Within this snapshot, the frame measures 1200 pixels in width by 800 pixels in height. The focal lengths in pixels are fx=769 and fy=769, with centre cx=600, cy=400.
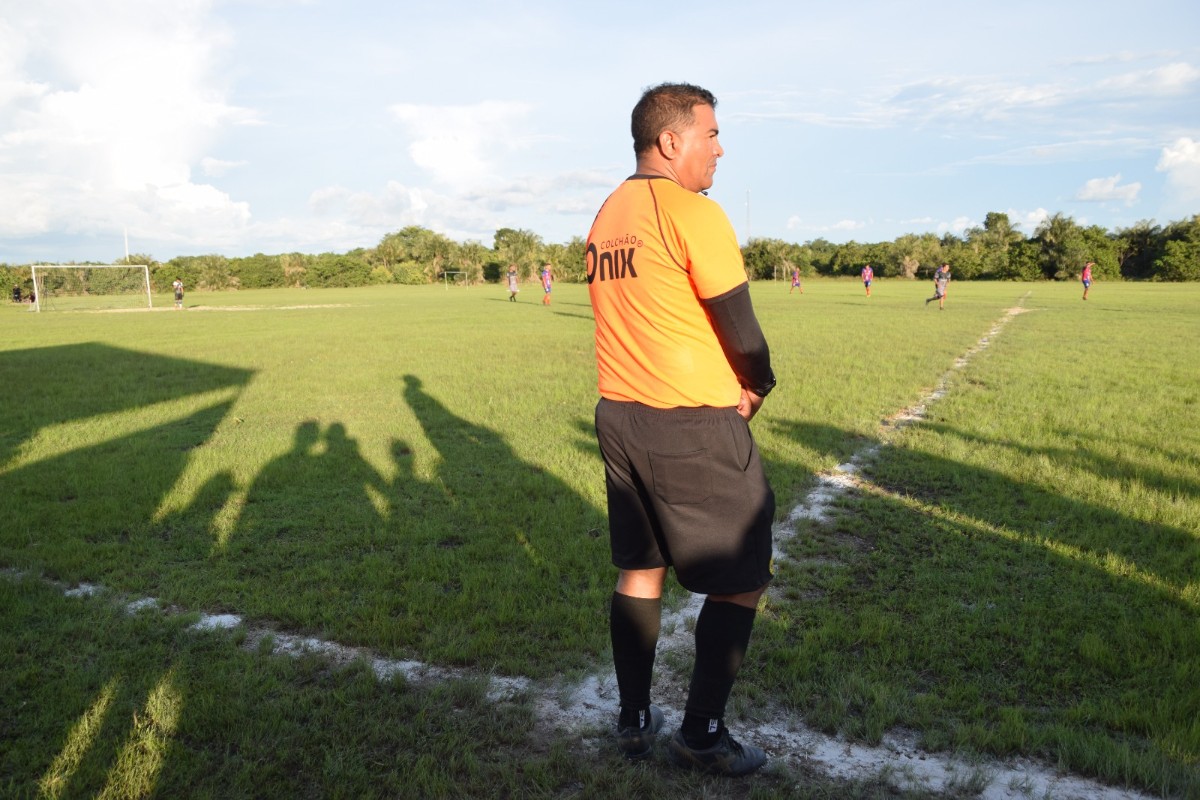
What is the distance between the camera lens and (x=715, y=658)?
2406 mm

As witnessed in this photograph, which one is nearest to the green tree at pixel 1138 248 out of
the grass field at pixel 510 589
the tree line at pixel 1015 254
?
the tree line at pixel 1015 254

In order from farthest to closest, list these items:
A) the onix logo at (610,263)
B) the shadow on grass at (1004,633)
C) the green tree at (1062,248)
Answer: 1. the green tree at (1062,248)
2. the shadow on grass at (1004,633)
3. the onix logo at (610,263)

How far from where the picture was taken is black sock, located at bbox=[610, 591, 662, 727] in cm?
247

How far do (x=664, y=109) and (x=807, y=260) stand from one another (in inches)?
3106

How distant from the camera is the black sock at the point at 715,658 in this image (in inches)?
93.7

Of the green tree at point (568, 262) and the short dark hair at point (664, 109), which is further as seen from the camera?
the green tree at point (568, 262)

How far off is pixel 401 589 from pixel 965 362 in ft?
36.7

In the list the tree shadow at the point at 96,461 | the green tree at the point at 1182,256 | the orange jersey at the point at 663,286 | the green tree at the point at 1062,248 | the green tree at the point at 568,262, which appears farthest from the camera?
the green tree at the point at 568,262

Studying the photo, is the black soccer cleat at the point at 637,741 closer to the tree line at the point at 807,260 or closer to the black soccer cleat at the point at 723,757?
the black soccer cleat at the point at 723,757

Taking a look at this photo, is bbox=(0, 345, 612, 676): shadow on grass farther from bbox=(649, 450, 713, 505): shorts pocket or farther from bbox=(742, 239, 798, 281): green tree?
bbox=(742, 239, 798, 281): green tree

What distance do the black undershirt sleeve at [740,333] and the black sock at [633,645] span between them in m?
0.81

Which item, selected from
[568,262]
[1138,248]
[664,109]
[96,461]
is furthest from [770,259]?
[664,109]

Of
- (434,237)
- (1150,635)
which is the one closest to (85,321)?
(1150,635)

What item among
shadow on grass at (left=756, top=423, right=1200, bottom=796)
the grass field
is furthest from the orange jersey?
shadow on grass at (left=756, top=423, right=1200, bottom=796)
